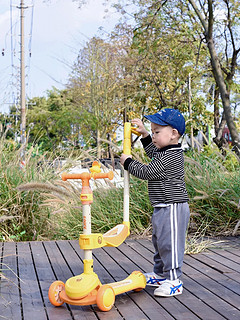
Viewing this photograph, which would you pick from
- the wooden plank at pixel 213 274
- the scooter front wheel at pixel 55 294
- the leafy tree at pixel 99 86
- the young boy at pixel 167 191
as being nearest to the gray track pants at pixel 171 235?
the young boy at pixel 167 191

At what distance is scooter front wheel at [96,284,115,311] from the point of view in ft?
8.39

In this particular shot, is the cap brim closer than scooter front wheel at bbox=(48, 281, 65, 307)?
No

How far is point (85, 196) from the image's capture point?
262 cm

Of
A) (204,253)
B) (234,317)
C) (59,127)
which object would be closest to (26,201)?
(204,253)

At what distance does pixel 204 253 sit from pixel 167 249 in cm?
132

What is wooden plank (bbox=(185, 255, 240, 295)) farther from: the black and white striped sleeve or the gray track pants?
the black and white striped sleeve

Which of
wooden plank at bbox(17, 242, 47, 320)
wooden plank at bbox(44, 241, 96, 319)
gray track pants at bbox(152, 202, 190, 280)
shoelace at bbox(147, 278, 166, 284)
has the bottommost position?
wooden plank at bbox(17, 242, 47, 320)

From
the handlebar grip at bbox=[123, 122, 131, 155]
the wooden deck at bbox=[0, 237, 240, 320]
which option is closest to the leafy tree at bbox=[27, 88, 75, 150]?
the wooden deck at bbox=[0, 237, 240, 320]

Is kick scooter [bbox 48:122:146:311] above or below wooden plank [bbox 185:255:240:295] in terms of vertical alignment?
above

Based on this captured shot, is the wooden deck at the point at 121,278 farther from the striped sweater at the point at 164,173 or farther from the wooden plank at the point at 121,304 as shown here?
the striped sweater at the point at 164,173

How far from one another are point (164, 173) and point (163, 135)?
0.24 m

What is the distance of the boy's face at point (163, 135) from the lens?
115 inches

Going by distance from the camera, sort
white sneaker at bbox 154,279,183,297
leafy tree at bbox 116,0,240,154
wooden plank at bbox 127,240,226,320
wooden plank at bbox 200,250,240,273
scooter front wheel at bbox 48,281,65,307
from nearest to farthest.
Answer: wooden plank at bbox 127,240,226,320, scooter front wheel at bbox 48,281,65,307, white sneaker at bbox 154,279,183,297, wooden plank at bbox 200,250,240,273, leafy tree at bbox 116,0,240,154

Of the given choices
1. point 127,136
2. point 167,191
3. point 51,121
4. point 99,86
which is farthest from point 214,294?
point 51,121
